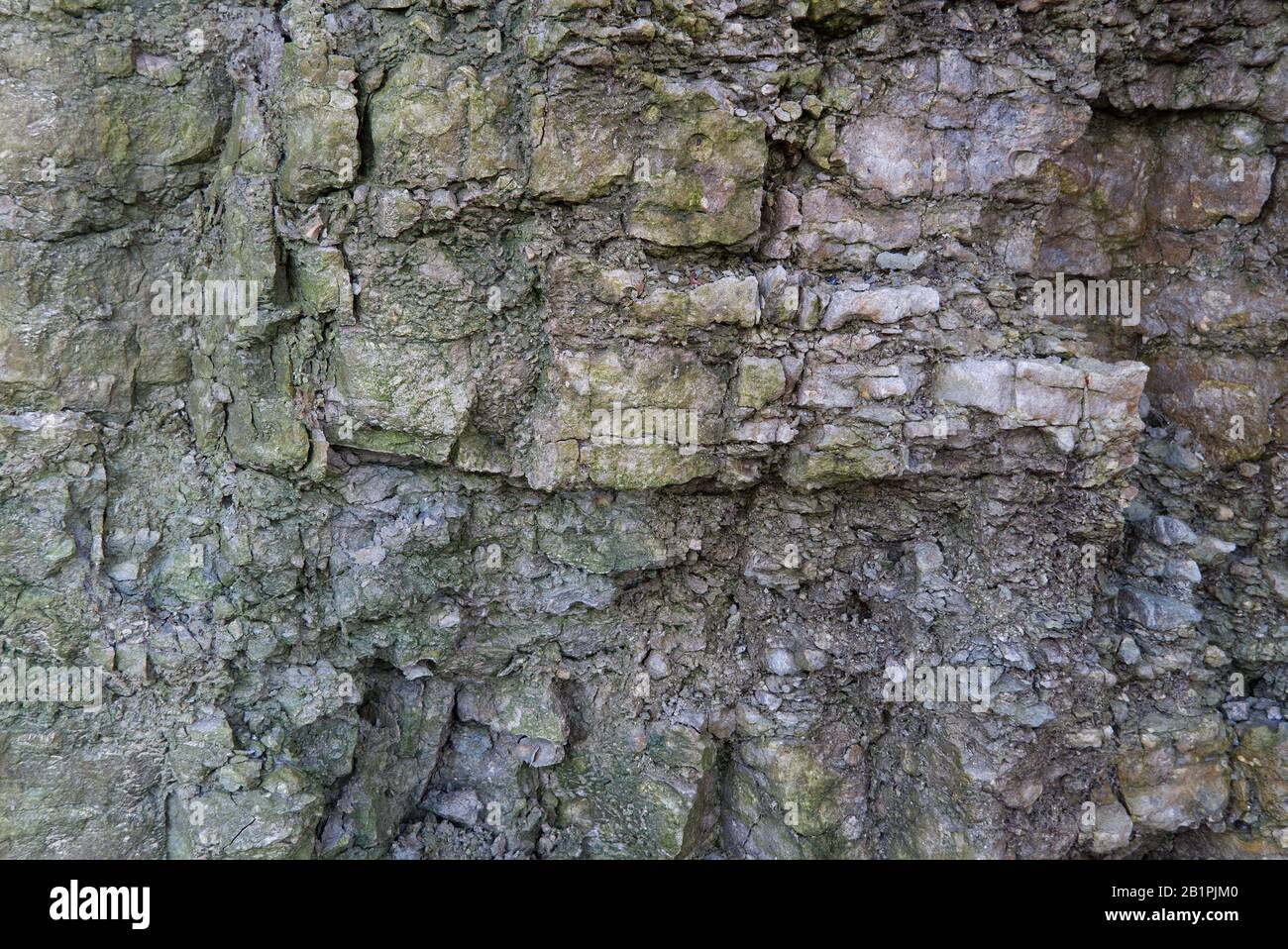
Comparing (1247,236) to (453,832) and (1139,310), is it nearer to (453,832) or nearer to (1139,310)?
(1139,310)

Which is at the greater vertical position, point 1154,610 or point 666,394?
point 666,394

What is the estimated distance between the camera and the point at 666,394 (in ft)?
19.4

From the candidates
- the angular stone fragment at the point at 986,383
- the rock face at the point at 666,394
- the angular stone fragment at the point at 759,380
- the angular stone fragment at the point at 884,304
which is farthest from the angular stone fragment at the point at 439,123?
the angular stone fragment at the point at 986,383

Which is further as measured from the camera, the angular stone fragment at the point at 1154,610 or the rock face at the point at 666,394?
the angular stone fragment at the point at 1154,610

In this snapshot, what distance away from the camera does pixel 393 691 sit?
266 inches

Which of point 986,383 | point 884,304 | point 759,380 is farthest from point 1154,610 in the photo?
point 759,380

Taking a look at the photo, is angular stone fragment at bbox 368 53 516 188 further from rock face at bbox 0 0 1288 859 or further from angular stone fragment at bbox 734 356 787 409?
angular stone fragment at bbox 734 356 787 409

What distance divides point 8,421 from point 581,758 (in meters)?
4.81

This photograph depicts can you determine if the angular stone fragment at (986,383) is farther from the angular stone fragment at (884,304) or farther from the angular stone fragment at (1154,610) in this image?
the angular stone fragment at (1154,610)

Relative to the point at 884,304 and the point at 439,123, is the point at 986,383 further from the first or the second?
the point at 439,123

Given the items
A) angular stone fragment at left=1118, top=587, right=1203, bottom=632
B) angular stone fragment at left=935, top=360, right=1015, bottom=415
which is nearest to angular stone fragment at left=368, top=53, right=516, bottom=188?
angular stone fragment at left=935, top=360, right=1015, bottom=415

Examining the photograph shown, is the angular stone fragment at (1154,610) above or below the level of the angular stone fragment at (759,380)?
below

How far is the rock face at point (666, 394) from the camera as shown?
5.63 meters

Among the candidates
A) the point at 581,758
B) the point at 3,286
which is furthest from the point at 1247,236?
the point at 3,286
